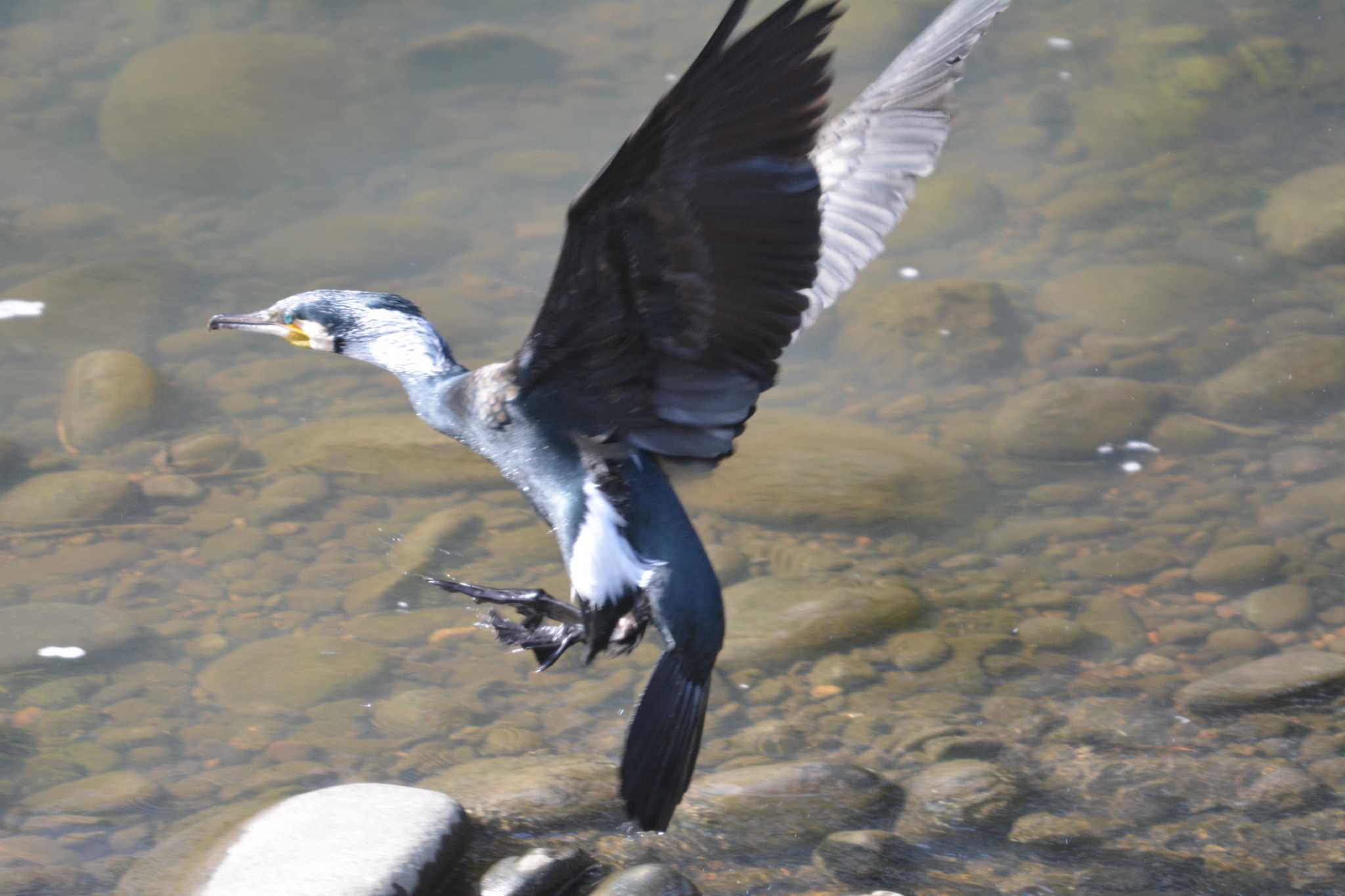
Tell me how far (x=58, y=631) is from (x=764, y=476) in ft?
8.10

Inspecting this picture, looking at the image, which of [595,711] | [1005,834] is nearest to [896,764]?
[1005,834]

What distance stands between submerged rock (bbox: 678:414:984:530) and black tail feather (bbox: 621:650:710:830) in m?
2.11

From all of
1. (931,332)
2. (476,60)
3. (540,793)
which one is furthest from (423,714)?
(476,60)

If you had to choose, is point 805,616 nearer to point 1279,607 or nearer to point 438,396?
point 1279,607

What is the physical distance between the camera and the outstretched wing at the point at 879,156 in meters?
3.36

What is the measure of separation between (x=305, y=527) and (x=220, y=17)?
573cm

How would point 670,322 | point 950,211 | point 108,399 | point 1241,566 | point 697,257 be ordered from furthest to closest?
point 950,211 < point 108,399 < point 1241,566 < point 670,322 < point 697,257

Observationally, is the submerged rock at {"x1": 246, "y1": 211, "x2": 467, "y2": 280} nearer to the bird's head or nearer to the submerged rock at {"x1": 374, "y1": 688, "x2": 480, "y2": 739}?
the submerged rock at {"x1": 374, "y1": 688, "x2": 480, "y2": 739}

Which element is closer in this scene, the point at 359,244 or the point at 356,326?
the point at 356,326

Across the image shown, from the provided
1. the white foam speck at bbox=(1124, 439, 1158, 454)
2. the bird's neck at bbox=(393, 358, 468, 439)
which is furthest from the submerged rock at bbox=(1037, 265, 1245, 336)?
the bird's neck at bbox=(393, 358, 468, 439)

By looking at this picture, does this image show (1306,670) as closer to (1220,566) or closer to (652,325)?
(1220,566)

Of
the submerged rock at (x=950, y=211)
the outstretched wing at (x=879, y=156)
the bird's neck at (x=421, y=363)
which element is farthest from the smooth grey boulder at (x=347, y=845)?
the submerged rock at (x=950, y=211)

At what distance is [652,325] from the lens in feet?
8.04

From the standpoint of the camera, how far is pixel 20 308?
20.5 ft
